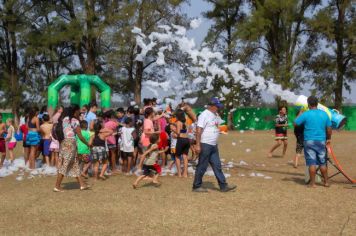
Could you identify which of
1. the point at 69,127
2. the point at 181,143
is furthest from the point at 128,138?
the point at 69,127

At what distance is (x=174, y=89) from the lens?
12141 millimetres

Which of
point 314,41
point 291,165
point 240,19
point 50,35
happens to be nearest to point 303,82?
point 314,41

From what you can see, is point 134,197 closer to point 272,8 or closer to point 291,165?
point 291,165

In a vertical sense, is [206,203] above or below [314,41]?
below

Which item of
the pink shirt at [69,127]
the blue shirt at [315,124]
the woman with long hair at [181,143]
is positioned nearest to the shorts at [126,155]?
the woman with long hair at [181,143]

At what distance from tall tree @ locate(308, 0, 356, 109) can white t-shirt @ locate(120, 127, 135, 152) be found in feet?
94.9

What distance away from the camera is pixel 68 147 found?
9016 millimetres

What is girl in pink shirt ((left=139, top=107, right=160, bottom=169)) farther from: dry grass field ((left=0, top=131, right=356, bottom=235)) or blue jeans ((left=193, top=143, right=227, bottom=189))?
blue jeans ((left=193, top=143, right=227, bottom=189))

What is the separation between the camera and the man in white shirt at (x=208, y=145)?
883cm

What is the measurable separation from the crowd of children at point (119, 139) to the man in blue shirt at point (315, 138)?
2.22 m

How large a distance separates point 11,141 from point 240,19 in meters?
30.1

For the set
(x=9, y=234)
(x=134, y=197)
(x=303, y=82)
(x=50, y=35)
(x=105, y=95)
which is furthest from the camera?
(x=303, y=82)

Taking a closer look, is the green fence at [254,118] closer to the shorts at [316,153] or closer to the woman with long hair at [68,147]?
the shorts at [316,153]

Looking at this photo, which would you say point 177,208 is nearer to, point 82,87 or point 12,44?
point 82,87
